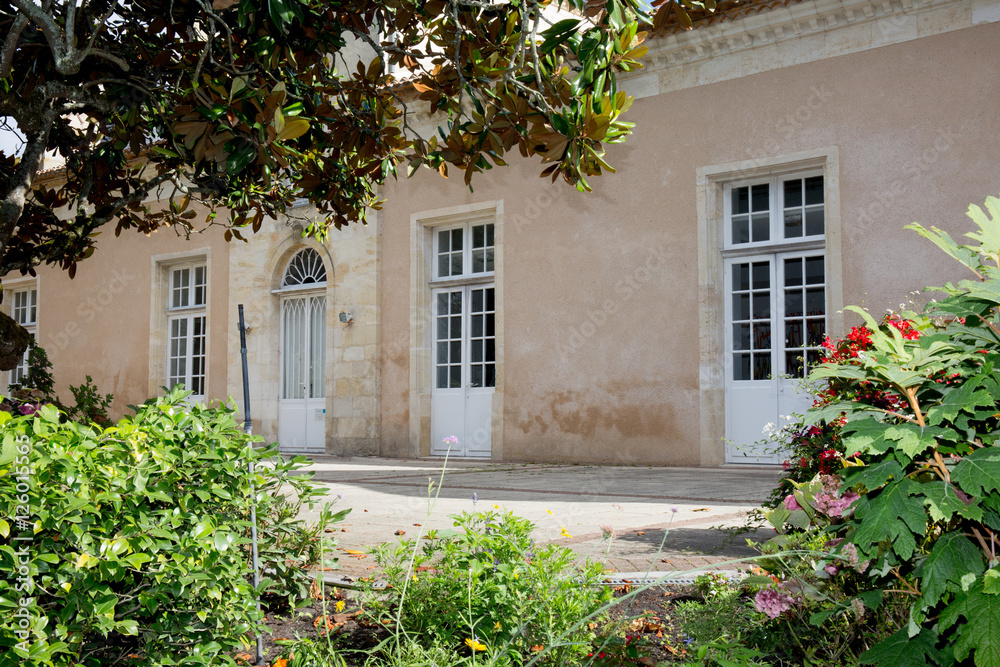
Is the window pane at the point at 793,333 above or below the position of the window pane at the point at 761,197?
below

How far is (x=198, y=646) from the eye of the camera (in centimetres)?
200

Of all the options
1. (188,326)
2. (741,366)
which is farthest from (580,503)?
(188,326)

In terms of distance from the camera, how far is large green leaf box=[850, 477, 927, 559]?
1.33 m

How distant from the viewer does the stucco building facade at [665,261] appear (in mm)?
7988

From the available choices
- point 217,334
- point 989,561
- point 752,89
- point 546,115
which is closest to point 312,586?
point 546,115

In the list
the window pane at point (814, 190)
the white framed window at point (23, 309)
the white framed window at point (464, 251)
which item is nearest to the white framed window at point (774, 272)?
the window pane at point (814, 190)

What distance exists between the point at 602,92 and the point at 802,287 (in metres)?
6.48

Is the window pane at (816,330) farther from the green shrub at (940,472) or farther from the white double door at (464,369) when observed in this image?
the green shrub at (940,472)

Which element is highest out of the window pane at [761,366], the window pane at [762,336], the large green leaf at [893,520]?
the window pane at [762,336]

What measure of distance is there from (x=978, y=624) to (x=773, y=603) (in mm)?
755

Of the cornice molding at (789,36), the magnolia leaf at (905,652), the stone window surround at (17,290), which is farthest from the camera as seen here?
the stone window surround at (17,290)

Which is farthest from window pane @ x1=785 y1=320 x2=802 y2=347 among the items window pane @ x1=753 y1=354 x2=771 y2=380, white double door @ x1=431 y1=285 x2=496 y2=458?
white double door @ x1=431 y1=285 x2=496 y2=458

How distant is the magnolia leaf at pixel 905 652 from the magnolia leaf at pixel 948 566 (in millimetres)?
109

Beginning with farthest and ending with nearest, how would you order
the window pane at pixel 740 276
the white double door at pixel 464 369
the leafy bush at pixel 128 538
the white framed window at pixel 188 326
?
1. the white framed window at pixel 188 326
2. the white double door at pixel 464 369
3. the window pane at pixel 740 276
4. the leafy bush at pixel 128 538
